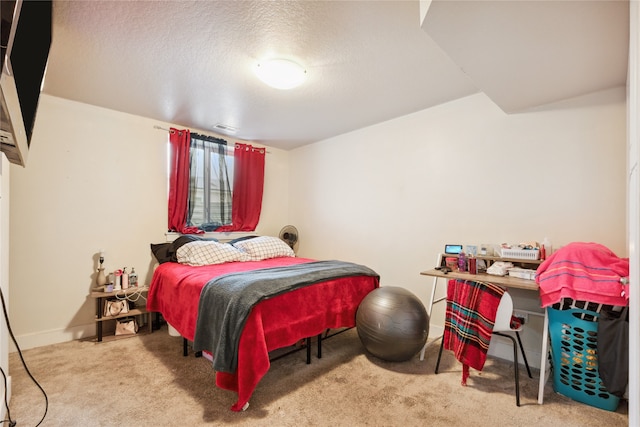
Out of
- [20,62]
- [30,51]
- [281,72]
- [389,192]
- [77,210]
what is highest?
[281,72]

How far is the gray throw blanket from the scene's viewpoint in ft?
5.88

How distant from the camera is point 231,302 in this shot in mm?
1875

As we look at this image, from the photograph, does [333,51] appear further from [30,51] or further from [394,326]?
[394,326]

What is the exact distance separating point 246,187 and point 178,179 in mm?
932

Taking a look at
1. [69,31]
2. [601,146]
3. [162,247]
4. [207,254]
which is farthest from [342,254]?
[69,31]

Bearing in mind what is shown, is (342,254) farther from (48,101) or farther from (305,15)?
(48,101)

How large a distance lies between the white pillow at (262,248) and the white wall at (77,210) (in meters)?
0.98

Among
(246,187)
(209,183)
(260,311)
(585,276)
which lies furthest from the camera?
(246,187)

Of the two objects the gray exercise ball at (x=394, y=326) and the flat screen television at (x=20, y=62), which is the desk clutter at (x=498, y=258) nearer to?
the gray exercise ball at (x=394, y=326)

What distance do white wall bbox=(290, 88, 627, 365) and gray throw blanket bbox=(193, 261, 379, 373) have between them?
1.22 m

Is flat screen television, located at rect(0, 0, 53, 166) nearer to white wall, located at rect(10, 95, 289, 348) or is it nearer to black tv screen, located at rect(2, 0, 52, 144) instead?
black tv screen, located at rect(2, 0, 52, 144)

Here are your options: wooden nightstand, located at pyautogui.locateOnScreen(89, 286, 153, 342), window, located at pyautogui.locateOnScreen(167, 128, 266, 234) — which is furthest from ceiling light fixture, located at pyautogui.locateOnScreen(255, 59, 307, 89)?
wooden nightstand, located at pyautogui.locateOnScreen(89, 286, 153, 342)

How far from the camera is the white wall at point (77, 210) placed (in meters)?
2.68

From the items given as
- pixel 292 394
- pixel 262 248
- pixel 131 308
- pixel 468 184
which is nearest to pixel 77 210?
pixel 131 308
